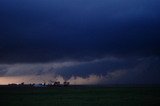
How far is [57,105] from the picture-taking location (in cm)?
5494

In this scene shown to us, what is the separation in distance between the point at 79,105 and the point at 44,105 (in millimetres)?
7023

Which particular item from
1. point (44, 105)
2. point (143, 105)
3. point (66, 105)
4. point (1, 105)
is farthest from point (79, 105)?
point (1, 105)

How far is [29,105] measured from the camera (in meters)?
56.0

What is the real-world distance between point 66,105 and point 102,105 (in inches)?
274

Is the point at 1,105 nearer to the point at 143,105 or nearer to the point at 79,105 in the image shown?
the point at 79,105

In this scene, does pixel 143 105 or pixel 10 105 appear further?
pixel 10 105

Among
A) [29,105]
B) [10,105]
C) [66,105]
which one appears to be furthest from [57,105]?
[10,105]

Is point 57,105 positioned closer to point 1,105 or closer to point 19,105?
point 19,105

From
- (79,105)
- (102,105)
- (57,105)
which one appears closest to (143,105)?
(102,105)

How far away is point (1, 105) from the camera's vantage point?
56.4 meters

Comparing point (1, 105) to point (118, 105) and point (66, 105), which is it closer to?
point (66, 105)

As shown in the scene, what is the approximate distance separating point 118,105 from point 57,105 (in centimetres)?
1169

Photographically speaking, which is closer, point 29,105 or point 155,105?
point 155,105

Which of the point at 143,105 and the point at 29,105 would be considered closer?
the point at 143,105
